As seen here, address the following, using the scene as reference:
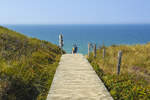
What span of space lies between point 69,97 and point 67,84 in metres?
1.24

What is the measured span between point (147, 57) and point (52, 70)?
10.3 metres

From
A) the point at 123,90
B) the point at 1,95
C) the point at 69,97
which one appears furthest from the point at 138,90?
the point at 1,95

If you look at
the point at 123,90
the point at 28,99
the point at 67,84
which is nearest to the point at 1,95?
the point at 28,99

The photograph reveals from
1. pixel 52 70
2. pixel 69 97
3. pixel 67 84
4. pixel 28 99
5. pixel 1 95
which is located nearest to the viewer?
pixel 1 95

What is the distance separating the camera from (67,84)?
6840 millimetres

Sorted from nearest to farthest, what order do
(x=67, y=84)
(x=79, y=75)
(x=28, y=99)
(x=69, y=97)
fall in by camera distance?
(x=69, y=97) → (x=28, y=99) → (x=67, y=84) → (x=79, y=75)

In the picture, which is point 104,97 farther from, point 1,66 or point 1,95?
point 1,66

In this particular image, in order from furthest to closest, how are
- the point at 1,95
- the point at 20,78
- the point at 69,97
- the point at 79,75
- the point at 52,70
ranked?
the point at 52,70
the point at 79,75
the point at 20,78
the point at 69,97
the point at 1,95

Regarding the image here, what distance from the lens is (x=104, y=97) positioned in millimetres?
5660

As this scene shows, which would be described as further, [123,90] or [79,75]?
[79,75]

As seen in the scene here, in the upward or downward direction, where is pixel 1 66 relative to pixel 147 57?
upward

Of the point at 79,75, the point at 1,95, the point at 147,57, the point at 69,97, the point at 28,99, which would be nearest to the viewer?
the point at 1,95

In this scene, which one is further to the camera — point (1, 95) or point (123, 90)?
point (123, 90)

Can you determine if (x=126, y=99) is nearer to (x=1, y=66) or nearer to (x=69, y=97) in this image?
(x=69, y=97)
